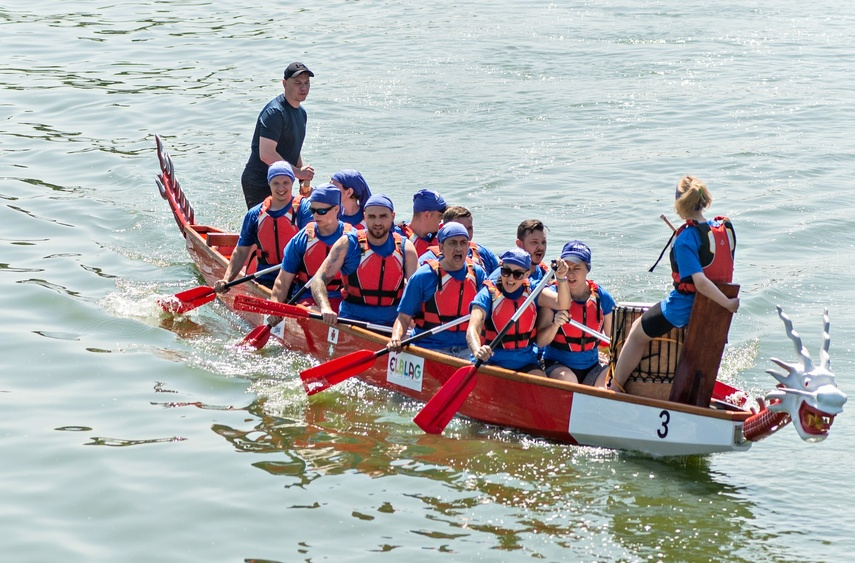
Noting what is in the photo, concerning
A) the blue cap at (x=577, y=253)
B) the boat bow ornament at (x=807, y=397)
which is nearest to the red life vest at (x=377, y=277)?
the blue cap at (x=577, y=253)

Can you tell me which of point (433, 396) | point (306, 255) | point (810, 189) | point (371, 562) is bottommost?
point (371, 562)

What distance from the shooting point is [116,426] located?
848 centimetres

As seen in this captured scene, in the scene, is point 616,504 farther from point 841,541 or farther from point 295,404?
point 295,404

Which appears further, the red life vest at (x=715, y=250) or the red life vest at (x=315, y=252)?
the red life vest at (x=315, y=252)

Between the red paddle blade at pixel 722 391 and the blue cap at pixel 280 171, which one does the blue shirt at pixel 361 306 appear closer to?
the blue cap at pixel 280 171

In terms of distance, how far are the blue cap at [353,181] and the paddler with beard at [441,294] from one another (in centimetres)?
168

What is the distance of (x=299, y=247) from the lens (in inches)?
384

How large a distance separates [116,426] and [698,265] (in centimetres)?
468

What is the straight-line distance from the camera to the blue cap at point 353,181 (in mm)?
9969

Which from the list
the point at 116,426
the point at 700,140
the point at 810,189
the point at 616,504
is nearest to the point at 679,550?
the point at 616,504

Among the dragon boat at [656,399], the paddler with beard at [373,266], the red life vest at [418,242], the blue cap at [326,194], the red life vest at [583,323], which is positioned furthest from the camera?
the red life vest at [418,242]

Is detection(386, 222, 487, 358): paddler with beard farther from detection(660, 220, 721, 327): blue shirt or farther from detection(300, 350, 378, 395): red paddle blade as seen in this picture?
detection(660, 220, 721, 327): blue shirt

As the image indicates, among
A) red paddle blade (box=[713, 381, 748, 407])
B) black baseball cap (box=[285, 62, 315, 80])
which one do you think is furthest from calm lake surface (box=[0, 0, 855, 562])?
black baseball cap (box=[285, 62, 315, 80])

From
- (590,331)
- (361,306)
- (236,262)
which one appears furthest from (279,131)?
(590,331)
